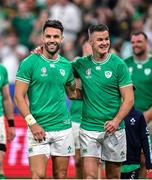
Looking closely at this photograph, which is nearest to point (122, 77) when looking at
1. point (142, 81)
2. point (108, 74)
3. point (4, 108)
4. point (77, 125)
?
point (108, 74)

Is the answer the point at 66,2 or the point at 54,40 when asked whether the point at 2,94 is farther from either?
the point at 66,2

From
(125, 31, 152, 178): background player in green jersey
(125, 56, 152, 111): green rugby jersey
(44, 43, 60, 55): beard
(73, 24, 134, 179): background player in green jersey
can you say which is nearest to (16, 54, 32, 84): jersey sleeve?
(44, 43, 60, 55): beard

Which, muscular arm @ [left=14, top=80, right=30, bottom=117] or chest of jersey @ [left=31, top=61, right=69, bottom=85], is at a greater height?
chest of jersey @ [left=31, top=61, right=69, bottom=85]

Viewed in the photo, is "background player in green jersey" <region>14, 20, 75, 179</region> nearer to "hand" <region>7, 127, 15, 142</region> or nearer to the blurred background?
"hand" <region>7, 127, 15, 142</region>

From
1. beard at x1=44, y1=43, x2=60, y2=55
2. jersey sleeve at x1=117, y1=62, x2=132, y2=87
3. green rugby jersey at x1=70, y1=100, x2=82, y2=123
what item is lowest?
green rugby jersey at x1=70, y1=100, x2=82, y2=123

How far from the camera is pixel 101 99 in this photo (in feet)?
35.9

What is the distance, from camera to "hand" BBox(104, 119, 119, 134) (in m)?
10.7

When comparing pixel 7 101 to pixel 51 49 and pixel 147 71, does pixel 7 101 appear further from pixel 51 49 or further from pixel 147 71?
pixel 147 71

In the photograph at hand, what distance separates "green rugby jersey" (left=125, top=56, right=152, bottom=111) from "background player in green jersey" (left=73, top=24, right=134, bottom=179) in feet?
6.88

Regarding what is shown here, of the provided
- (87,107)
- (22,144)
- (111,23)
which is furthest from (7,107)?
(111,23)

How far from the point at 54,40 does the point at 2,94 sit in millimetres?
1743

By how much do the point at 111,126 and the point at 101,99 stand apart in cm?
44

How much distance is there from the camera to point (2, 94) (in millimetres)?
12047

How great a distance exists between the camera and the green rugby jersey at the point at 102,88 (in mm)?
10883
